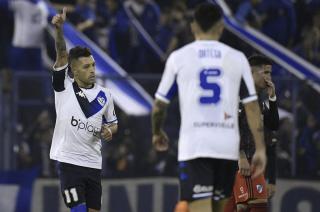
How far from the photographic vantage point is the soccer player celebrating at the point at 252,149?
400 inches

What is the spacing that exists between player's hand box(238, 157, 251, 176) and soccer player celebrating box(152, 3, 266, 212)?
239 cm

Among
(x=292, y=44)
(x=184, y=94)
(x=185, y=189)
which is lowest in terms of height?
(x=185, y=189)

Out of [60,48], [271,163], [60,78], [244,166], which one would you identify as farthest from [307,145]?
[60,48]

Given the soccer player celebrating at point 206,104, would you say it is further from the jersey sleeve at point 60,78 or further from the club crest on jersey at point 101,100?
the club crest on jersey at point 101,100

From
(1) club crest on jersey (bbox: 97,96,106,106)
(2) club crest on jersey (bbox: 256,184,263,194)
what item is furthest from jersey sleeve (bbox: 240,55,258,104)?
(2) club crest on jersey (bbox: 256,184,263,194)

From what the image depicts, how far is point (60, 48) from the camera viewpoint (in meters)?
9.29

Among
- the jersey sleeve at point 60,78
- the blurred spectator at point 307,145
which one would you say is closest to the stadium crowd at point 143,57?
the blurred spectator at point 307,145

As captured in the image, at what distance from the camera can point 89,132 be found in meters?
9.73

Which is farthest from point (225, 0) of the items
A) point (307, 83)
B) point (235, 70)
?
point (235, 70)

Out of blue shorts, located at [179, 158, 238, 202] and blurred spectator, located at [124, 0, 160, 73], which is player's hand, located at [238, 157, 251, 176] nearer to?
blue shorts, located at [179, 158, 238, 202]

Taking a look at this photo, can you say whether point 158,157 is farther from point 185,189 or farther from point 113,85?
point 185,189

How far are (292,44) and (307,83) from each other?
9.26ft

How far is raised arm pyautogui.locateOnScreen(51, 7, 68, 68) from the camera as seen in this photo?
906 centimetres

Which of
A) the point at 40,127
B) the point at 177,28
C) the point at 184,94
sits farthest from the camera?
the point at 177,28
